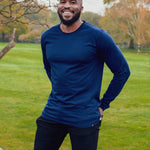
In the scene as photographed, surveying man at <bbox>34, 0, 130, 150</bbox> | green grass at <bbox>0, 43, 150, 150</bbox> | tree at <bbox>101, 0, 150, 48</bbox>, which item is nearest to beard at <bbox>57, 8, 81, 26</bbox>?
man at <bbox>34, 0, 130, 150</bbox>

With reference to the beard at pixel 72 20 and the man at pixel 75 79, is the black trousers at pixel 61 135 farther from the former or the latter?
the beard at pixel 72 20

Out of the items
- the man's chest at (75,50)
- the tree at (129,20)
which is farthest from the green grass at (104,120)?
the tree at (129,20)

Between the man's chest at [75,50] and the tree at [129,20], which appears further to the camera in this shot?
the tree at [129,20]

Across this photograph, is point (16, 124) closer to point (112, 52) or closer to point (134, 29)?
point (112, 52)

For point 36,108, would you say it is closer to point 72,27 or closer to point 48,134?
point 48,134

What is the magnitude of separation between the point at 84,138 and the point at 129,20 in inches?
2274

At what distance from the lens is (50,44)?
8.61 ft

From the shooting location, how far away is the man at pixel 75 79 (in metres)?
2.41

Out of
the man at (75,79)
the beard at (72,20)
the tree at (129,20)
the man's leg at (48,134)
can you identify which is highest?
the beard at (72,20)

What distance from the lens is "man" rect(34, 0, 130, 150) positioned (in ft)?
7.90

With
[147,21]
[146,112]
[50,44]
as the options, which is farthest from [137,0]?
[50,44]

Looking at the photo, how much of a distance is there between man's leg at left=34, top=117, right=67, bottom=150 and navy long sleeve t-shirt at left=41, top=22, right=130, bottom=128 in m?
0.06

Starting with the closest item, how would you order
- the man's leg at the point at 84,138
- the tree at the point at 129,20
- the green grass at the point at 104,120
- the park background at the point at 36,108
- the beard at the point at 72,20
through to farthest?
1. the man's leg at the point at 84,138
2. the beard at the point at 72,20
3. the park background at the point at 36,108
4. the green grass at the point at 104,120
5. the tree at the point at 129,20

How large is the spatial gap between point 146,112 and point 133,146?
125 inches
